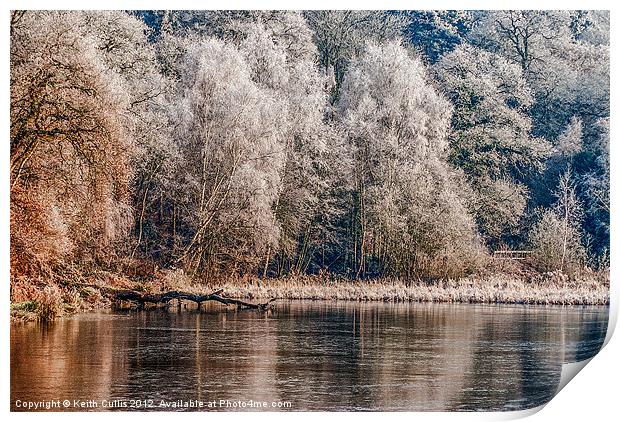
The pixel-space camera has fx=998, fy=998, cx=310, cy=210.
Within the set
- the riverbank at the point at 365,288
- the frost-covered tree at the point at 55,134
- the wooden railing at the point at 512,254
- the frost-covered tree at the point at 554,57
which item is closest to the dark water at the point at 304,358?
the riverbank at the point at 365,288

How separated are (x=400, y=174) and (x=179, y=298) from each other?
3.76 metres

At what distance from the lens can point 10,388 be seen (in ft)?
31.9

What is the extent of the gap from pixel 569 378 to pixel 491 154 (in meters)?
5.81

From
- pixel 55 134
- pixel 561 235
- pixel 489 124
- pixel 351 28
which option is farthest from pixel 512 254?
pixel 55 134

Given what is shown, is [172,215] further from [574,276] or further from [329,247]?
[574,276]

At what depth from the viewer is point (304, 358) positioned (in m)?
10.8

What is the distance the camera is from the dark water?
9492 mm

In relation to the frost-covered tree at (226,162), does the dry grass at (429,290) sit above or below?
below

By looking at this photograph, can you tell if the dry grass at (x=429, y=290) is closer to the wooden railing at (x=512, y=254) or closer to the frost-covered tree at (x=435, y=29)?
the wooden railing at (x=512, y=254)

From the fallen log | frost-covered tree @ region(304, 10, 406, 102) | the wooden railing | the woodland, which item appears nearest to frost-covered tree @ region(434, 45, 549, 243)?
the woodland

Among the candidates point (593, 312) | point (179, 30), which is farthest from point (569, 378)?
point (179, 30)

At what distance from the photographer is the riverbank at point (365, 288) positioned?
13664mm

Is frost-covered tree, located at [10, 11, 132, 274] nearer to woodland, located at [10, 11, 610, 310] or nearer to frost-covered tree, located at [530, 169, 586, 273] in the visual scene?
woodland, located at [10, 11, 610, 310]

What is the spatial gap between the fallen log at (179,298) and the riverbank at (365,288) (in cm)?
7
